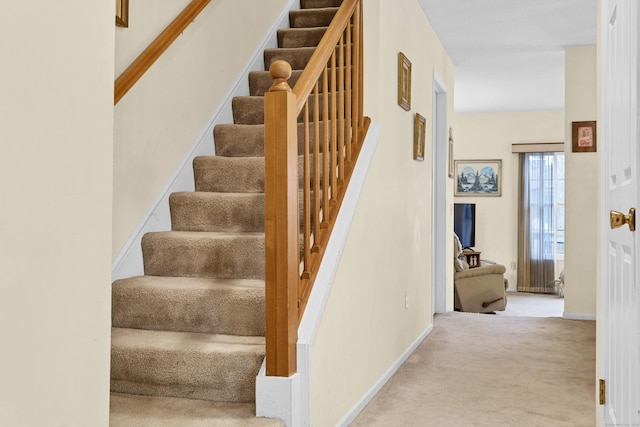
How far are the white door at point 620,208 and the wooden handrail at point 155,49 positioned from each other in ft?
6.13

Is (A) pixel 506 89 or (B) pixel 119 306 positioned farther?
(A) pixel 506 89

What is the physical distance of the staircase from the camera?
2256 mm

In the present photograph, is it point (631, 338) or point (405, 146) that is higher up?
point (405, 146)

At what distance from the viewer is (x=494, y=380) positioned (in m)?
3.75

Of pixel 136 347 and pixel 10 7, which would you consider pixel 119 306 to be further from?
pixel 10 7

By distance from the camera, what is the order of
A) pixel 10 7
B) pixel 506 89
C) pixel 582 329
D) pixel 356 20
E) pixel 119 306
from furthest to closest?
pixel 506 89 → pixel 582 329 → pixel 356 20 → pixel 119 306 → pixel 10 7

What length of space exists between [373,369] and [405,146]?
1633mm

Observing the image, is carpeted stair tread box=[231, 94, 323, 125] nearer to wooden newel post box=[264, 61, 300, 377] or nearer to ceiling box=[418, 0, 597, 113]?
wooden newel post box=[264, 61, 300, 377]

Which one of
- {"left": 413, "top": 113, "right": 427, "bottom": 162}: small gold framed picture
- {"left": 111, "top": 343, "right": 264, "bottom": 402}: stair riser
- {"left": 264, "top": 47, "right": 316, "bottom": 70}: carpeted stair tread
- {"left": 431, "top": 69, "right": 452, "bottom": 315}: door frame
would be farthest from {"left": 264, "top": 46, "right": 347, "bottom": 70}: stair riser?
{"left": 431, "top": 69, "right": 452, "bottom": 315}: door frame

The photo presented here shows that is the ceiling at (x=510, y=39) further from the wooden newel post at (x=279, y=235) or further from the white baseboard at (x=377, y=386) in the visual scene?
the wooden newel post at (x=279, y=235)

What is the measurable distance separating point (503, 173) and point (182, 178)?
8.19 m

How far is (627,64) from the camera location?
1.73 meters

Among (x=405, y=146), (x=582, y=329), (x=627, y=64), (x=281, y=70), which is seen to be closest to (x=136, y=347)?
(x=281, y=70)

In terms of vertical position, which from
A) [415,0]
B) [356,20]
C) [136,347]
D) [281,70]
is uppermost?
[415,0]
